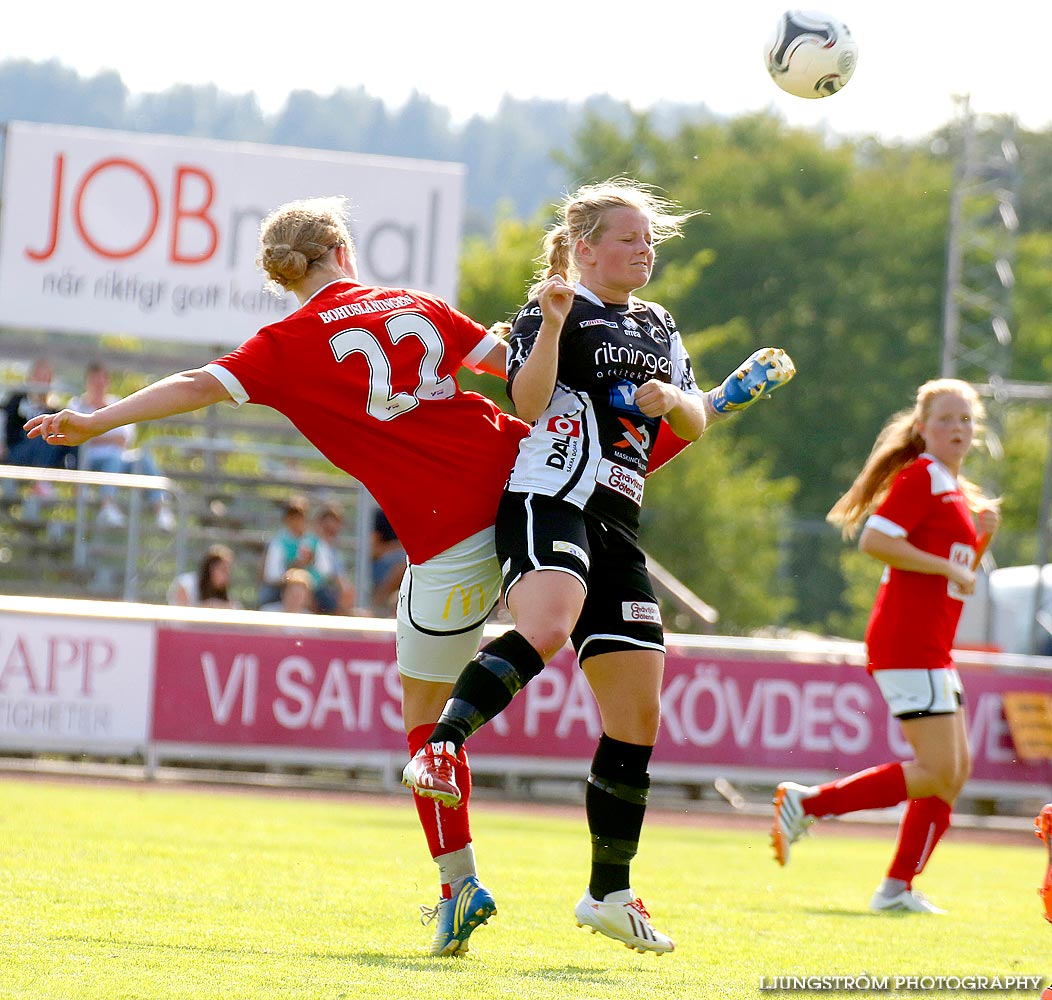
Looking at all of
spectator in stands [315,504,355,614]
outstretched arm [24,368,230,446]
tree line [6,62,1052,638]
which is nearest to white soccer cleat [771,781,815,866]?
outstretched arm [24,368,230,446]

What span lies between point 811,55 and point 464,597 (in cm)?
236

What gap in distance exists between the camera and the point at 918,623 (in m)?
7.09

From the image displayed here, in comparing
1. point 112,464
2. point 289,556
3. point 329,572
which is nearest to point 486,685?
point 289,556

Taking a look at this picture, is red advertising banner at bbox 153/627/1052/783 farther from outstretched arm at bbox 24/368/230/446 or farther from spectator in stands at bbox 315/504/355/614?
outstretched arm at bbox 24/368/230/446

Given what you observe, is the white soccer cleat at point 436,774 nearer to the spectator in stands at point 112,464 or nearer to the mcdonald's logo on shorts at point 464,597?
the mcdonald's logo on shorts at point 464,597

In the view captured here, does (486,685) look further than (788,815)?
No

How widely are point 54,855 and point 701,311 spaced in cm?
4912

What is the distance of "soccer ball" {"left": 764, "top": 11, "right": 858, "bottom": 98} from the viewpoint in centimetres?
586

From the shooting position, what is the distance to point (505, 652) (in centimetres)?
455

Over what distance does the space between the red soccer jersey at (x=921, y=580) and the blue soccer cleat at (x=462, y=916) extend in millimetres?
2890

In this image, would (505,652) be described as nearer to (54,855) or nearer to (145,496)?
(54,855)

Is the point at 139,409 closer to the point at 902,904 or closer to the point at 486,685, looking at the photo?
the point at 486,685

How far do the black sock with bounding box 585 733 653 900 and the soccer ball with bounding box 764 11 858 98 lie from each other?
246 centimetres

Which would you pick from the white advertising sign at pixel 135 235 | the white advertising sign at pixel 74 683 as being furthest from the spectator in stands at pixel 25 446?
the white advertising sign at pixel 74 683
